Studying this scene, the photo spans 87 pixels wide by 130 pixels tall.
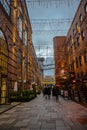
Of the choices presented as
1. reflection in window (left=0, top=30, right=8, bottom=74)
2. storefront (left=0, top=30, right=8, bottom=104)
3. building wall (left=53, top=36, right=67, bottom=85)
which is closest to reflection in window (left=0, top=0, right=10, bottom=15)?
storefront (left=0, top=30, right=8, bottom=104)

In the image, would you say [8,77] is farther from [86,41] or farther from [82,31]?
[82,31]

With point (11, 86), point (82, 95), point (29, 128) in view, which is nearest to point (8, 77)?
point (11, 86)

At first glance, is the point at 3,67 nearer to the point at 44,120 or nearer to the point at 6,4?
the point at 6,4

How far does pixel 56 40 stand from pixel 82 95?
3918 centimetres

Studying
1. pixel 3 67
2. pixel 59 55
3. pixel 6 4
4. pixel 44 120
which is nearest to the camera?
pixel 44 120

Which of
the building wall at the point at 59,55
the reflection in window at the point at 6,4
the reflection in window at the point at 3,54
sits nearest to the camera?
the reflection in window at the point at 3,54

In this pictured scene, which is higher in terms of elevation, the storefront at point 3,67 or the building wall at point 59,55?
the building wall at point 59,55

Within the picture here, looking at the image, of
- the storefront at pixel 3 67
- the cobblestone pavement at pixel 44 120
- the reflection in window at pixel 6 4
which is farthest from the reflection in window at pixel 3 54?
the cobblestone pavement at pixel 44 120

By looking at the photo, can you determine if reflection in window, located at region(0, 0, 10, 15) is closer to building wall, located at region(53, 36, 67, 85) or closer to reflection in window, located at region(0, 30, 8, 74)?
reflection in window, located at region(0, 30, 8, 74)

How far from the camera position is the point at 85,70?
24.3 meters

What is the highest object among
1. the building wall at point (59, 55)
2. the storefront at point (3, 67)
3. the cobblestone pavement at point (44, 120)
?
the building wall at point (59, 55)

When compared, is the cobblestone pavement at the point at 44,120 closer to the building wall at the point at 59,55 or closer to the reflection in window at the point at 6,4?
the reflection in window at the point at 6,4

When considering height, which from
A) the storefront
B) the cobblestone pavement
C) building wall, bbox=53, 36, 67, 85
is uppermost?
building wall, bbox=53, 36, 67, 85

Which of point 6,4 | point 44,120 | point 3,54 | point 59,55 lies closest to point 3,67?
point 3,54
